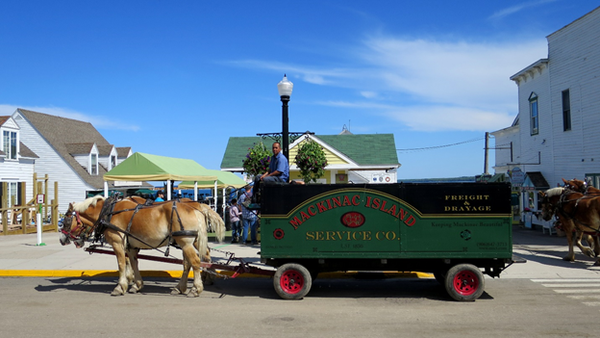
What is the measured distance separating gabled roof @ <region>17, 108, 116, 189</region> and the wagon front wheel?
27.5m

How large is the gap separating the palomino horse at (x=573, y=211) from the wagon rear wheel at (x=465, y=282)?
5.27 m

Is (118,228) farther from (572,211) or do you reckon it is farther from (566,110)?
(566,110)

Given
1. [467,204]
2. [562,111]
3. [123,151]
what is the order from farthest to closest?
[123,151], [562,111], [467,204]

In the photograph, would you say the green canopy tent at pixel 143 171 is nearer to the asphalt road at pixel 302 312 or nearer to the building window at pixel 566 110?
the asphalt road at pixel 302 312

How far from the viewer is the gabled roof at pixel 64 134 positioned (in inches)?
1276

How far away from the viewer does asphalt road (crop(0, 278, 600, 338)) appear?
21.1 feet

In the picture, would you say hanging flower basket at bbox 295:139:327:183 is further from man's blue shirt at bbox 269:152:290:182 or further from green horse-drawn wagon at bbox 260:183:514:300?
green horse-drawn wagon at bbox 260:183:514:300

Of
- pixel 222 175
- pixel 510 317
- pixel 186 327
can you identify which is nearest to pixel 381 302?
pixel 510 317

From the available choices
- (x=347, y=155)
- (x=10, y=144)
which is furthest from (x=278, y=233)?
(x=10, y=144)

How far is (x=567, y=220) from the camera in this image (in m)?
12.1

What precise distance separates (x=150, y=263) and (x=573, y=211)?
34.8 ft

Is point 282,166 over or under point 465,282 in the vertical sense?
over

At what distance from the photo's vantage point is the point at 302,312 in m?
7.42

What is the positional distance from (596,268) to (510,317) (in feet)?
18.8
